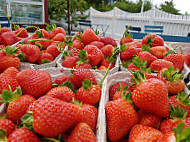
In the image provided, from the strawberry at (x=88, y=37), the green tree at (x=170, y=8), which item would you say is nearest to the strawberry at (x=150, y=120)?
the strawberry at (x=88, y=37)

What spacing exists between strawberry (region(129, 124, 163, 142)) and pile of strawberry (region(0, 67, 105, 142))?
0.56 feet

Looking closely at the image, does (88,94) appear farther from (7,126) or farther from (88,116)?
(7,126)

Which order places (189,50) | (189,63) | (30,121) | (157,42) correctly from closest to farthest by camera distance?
(30,121) < (189,63) < (157,42) < (189,50)

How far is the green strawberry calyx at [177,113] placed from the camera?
2.13 ft

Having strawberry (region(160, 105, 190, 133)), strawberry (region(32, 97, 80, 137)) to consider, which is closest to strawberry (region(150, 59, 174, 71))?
strawberry (region(160, 105, 190, 133))

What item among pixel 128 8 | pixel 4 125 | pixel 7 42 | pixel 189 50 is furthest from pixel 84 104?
pixel 128 8

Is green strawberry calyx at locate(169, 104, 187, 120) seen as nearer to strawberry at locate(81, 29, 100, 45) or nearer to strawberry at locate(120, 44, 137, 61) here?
strawberry at locate(120, 44, 137, 61)

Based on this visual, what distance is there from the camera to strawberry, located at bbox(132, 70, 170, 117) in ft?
2.21

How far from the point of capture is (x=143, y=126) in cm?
66

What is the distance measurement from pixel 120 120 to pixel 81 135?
21cm

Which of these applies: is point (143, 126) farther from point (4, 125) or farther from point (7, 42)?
point (7, 42)

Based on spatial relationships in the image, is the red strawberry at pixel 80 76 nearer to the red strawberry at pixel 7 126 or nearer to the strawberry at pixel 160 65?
the red strawberry at pixel 7 126

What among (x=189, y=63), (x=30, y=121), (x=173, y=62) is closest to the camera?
(x=30, y=121)

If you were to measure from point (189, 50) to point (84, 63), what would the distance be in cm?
148
